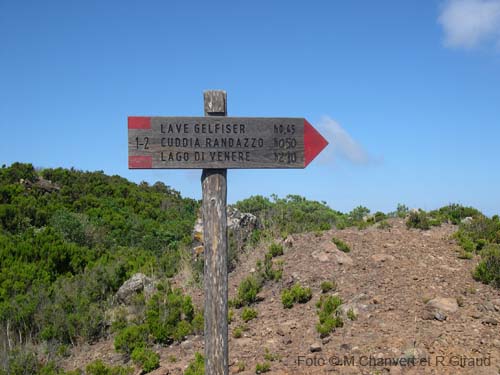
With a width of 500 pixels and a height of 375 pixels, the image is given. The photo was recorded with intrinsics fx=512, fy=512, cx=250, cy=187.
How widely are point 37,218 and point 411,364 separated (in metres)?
13.6

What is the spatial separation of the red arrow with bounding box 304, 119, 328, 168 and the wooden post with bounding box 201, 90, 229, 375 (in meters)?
0.80

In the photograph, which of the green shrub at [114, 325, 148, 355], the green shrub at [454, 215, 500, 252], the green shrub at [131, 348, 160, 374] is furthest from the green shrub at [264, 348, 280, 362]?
the green shrub at [454, 215, 500, 252]

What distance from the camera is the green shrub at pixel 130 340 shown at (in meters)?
7.76

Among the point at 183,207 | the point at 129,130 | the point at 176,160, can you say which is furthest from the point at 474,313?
the point at 183,207

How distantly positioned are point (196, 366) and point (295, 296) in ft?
7.22

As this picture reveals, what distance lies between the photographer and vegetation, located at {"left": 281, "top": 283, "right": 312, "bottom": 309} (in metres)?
8.13

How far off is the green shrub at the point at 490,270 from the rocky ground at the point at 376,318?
0.51 ft

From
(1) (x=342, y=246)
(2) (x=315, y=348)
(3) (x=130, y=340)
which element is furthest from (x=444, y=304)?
(3) (x=130, y=340)

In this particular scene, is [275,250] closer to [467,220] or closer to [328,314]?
[328,314]

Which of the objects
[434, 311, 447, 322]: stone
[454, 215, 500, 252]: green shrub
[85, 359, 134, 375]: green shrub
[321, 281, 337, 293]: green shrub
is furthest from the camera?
[454, 215, 500, 252]: green shrub

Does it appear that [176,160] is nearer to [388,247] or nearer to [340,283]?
[340,283]

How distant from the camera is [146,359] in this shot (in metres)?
7.23

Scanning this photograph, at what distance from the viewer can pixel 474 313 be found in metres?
7.12

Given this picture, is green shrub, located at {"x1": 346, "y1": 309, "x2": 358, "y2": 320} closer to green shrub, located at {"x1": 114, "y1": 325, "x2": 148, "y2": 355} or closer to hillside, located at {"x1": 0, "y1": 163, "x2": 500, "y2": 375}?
hillside, located at {"x1": 0, "y1": 163, "x2": 500, "y2": 375}
